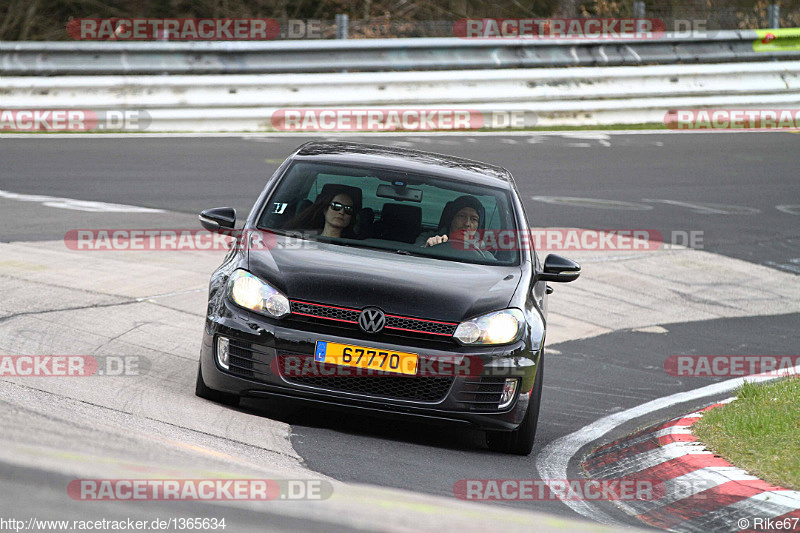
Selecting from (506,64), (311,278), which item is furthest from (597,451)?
(506,64)

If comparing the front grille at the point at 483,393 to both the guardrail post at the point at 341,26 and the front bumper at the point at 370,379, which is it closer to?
the front bumper at the point at 370,379

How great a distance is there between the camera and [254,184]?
14070 mm

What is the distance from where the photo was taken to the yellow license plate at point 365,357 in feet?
19.5

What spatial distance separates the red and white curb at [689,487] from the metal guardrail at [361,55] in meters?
12.7

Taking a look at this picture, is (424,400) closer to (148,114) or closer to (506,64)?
(148,114)

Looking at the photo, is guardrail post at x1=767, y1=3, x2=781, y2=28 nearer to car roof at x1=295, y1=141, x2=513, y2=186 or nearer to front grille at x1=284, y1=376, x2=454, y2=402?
car roof at x1=295, y1=141, x2=513, y2=186

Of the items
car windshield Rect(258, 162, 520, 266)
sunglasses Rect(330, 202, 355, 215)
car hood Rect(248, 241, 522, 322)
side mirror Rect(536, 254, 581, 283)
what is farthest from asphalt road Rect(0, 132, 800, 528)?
sunglasses Rect(330, 202, 355, 215)

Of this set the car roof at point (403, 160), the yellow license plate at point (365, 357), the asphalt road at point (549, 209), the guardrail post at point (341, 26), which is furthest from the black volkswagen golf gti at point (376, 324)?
the guardrail post at point (341, 26)

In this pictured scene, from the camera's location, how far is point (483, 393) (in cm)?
616

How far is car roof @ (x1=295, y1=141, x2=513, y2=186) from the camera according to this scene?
7387 mm

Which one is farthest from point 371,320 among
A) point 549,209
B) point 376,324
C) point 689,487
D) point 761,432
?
point 549,209

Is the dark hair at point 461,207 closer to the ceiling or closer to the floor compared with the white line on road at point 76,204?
closer to the ceiling

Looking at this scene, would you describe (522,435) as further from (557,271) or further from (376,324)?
(557,271)

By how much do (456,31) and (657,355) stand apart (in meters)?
12.3
